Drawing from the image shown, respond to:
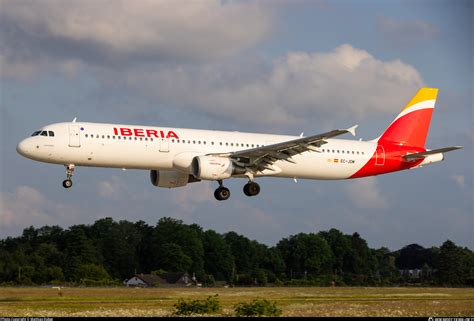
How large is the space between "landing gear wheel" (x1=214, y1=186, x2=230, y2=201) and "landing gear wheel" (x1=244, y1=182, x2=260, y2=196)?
62.7 inches

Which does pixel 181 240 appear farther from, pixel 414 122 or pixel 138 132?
pixel 138 132

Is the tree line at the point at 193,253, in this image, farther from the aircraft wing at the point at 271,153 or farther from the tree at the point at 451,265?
the aircraft wing at the point at 271,153

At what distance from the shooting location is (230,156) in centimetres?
5422

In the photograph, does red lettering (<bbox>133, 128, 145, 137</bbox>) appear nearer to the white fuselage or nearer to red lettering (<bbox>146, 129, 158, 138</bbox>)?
the white fuselage

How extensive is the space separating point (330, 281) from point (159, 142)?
32839 millimetres

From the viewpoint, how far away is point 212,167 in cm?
5331

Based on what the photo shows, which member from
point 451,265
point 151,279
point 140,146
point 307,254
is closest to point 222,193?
point 140,146

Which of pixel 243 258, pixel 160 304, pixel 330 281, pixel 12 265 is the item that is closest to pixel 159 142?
pixel 160 304

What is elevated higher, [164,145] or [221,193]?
[164,145]

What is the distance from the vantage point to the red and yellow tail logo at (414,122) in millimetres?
62500

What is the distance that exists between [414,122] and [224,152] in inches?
657

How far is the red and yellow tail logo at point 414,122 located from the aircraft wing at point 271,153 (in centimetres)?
977

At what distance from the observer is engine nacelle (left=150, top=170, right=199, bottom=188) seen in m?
58.4

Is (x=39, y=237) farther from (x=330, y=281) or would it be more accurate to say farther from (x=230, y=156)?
(x=230, y=156)
